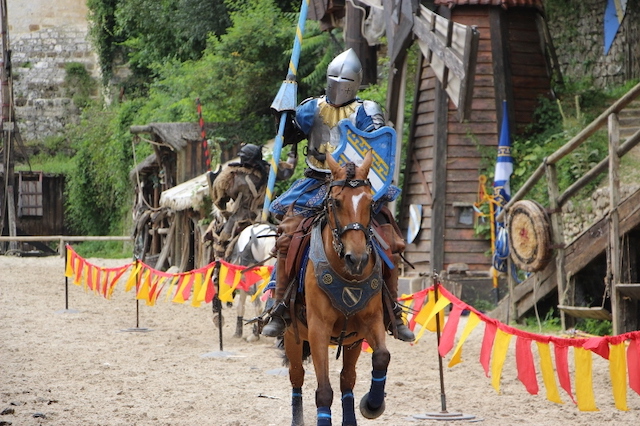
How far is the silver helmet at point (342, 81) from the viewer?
7.41 m

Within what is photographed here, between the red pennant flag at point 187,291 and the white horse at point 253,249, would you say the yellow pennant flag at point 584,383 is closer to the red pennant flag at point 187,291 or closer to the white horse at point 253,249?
the white horse at point 253,249

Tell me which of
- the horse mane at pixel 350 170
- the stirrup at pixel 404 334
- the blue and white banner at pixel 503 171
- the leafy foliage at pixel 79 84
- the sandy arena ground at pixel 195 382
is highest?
the leafy foliage at pixel 79 84

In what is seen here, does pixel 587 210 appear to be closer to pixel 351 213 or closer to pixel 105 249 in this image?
pixel 351 213

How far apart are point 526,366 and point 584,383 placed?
0.64m

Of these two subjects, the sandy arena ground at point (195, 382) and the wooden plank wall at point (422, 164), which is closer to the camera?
the sandy arena ground at point (195, 382)

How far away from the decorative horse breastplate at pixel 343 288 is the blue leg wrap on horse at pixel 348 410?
0.64 meters

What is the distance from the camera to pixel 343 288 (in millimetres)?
6520

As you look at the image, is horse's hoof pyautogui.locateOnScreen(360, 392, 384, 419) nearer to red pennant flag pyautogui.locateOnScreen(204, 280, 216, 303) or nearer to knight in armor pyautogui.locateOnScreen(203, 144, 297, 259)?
red pennant flag pyautogui.locateOnScreen(204, 280, 216, 303)

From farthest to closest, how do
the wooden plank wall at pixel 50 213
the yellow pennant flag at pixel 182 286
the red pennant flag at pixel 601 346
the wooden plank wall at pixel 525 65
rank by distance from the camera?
the wooden plank wall at pixel 50 213
the wooden plank wall at pixel 525 65
the yellow pennant flag at pixel 182 286
the red pennant flag at pixel 601 346

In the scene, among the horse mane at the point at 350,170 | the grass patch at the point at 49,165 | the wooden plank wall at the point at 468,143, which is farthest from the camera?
the grass patch at the point at 49,165

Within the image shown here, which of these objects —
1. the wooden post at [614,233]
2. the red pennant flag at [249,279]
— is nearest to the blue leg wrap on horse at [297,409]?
the wooden post at [614,233]

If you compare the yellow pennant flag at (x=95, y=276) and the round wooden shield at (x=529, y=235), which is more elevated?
the round wooden shield at (x=529, y=235)

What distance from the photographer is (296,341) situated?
7.09 metres

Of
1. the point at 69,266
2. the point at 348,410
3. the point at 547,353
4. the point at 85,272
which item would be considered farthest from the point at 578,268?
the point at 69,266
